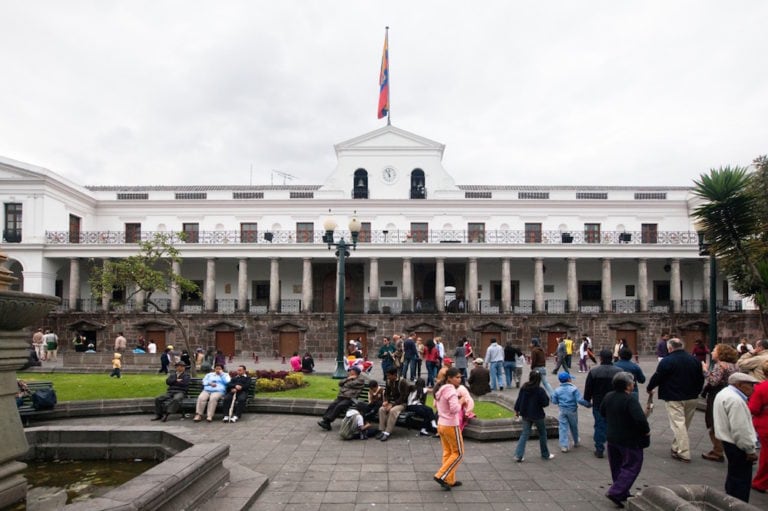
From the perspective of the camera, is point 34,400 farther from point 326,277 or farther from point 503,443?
point 326,277

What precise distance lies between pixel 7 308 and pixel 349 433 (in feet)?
19.8

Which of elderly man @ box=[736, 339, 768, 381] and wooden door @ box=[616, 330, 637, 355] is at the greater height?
elderly man @ box=[736, 339, 768, 381]

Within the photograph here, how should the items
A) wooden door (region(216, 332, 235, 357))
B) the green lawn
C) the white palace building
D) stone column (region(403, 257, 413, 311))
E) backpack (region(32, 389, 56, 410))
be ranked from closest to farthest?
backpack (region(32, 389, 56, 410)) < the green lawn < the white palace building < wooden door (region(216, 332, 235, 357)) < stone column (region(403, 257, 413, 311))

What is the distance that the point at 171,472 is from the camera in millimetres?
5902

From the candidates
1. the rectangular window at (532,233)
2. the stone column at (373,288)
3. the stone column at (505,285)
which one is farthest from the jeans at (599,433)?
the rectangular window at (532,233)

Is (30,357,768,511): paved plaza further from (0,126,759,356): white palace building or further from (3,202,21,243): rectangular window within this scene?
(3,202,21,243): rectangular window

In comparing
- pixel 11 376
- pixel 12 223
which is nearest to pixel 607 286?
pixel 11 376

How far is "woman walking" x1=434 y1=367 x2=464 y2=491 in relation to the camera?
7086 millimetres

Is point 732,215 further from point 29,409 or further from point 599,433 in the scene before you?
point 29,409

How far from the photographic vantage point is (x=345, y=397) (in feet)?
35.1

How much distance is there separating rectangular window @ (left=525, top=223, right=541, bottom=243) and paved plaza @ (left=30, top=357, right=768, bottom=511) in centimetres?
2557

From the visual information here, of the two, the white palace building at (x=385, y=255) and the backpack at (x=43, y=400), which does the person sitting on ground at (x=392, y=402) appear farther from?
the white palace building at (x=385, y=255)

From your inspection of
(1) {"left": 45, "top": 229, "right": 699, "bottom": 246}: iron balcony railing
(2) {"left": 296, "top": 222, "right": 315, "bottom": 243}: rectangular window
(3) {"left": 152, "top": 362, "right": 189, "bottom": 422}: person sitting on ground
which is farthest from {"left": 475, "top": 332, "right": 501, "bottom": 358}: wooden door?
(3) {"left": 152, "top": 362, "right": 189, "bottom": 422}: person sitting on ground

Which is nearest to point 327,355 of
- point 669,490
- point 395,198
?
point 395,198
